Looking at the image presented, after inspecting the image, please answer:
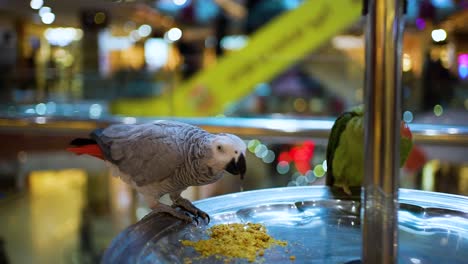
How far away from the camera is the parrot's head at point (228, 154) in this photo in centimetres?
59

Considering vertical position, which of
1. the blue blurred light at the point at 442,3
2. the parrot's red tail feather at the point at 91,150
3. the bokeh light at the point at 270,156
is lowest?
the bokeh light at the point at 270,156

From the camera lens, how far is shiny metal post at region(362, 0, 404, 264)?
0.43 m

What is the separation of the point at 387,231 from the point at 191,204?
0.91 feet

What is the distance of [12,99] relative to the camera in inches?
116

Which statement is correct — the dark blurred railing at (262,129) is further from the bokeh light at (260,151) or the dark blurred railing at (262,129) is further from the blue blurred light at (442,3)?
the blue blurred light at (442,3)

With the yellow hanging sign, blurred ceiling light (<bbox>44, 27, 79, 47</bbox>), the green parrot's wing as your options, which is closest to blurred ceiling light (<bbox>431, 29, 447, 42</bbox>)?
the yellow hanging sign

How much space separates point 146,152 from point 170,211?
83 millimetres

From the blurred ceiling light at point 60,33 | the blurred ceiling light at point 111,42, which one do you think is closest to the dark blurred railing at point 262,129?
the blurred ceiling light at point 60,33

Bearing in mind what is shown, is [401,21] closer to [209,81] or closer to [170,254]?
[170,254]

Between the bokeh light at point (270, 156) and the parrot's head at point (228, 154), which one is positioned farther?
the bokeh light at point (270, 156)

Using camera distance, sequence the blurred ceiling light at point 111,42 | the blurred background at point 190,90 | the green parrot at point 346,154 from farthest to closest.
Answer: the blurred ceiling light at point 111,42, the blurred background at point 190,90, the green parrot at point 346,154

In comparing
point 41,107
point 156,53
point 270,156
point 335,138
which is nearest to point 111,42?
point 156,53

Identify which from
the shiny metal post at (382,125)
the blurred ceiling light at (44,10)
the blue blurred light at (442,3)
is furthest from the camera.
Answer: the blue blurred light at (442,3)

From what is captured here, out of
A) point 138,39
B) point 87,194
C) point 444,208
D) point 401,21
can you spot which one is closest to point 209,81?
point 138,39
